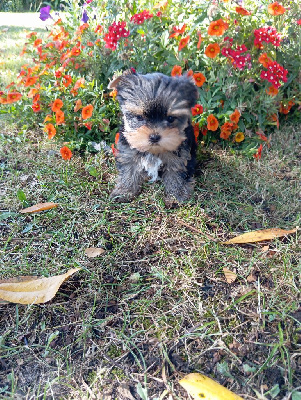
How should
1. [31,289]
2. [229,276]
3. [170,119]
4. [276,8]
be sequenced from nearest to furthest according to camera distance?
[31,289], [229,276], [170,119], [276,8]

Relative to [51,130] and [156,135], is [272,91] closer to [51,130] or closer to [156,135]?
[156,135]

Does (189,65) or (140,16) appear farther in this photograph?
(189,65)

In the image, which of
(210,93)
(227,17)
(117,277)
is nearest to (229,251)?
(117,277)

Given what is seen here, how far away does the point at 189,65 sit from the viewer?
4242mm

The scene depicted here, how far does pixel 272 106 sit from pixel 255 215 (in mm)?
1609

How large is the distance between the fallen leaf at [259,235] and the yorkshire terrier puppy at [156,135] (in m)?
0.73

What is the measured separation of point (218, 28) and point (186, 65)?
71cm

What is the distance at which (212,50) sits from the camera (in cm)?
370

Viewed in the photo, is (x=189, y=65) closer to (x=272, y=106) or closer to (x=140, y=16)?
(x=140, y=16)

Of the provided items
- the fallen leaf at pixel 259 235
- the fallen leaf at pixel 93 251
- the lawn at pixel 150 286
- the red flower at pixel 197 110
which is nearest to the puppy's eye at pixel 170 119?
the lawn at pixel 150 286

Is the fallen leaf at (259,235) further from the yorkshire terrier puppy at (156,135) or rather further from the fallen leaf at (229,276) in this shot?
the yorkshire terrier puppy at (156,135)

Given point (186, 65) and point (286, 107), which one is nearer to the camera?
point (186, 65)

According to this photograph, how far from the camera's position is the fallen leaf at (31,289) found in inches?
94.1

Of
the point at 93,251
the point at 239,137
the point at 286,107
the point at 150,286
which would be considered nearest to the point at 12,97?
the point at 93,251
